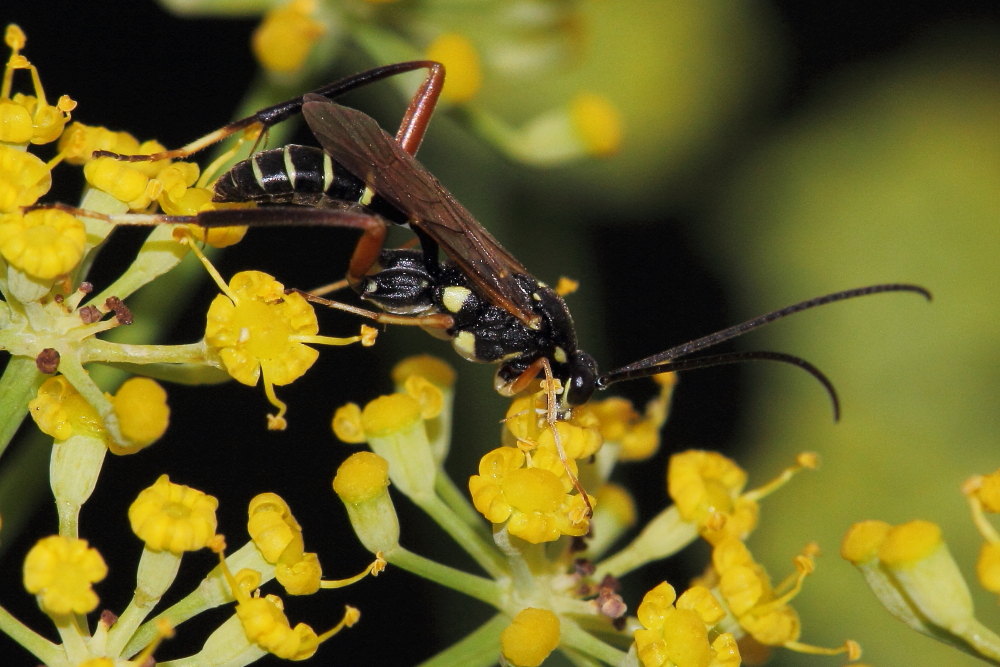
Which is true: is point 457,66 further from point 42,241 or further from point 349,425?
point 42,241

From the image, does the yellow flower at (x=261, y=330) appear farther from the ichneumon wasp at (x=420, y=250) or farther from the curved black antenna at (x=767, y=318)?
the curved black antenna at (x=767, y=318)

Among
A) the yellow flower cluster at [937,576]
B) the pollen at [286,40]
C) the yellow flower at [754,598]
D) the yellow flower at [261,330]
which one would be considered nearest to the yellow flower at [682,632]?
the yellow flower at [754,598]

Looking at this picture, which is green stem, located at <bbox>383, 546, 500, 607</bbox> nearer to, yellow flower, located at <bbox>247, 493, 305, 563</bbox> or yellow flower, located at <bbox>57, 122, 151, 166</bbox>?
yellow flower, located at <bbox>247, 493, 305, 563</bbox>

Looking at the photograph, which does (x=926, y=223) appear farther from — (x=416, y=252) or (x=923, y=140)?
(x=416, y=252)

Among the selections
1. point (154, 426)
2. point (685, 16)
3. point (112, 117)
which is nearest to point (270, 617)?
point (154, 426)

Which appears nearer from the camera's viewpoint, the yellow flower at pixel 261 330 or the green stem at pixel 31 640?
the green stem at pixel 31 640
